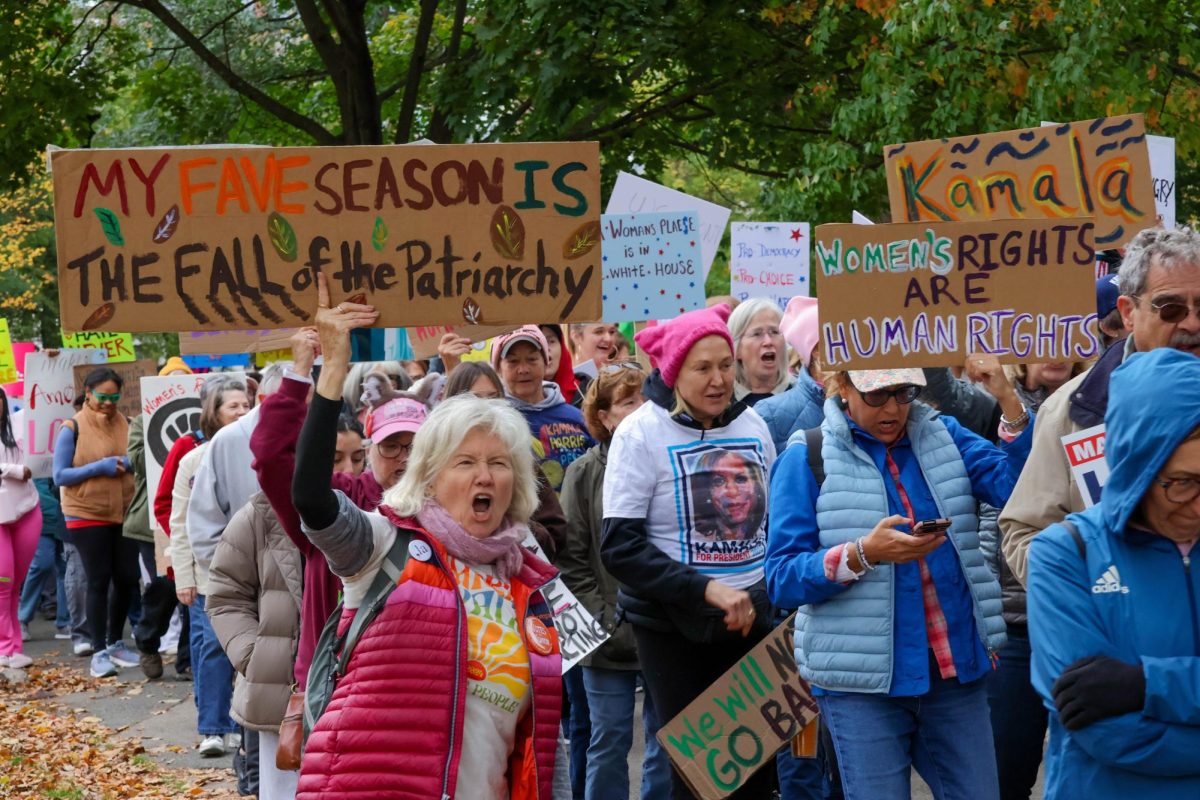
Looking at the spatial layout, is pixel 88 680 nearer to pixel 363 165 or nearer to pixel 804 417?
pixel 804 417

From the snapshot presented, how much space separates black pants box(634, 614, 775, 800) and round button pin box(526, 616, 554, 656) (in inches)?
66.6

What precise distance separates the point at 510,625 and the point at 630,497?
5.72ft

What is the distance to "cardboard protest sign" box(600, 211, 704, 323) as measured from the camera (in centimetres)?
981

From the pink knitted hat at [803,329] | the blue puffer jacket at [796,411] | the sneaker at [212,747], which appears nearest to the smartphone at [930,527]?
the blue puffer jacket at [796,411]

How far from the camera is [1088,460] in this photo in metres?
4.34

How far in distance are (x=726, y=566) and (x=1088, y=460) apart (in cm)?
181

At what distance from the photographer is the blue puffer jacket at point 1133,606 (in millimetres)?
3137

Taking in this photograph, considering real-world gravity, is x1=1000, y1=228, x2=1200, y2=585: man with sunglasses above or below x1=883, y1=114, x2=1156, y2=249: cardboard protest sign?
below

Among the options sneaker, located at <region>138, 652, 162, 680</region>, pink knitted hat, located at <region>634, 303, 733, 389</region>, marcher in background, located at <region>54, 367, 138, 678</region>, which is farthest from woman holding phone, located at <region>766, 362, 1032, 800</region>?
marcher in background, located at <region>54, 367, 138, 678</region>

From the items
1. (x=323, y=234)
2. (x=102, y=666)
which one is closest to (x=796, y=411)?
(x=323, y=234)

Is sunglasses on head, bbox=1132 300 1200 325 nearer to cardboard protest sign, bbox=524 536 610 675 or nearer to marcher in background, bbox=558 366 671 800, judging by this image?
cardboard protest sign, bbox=524 536 610 675

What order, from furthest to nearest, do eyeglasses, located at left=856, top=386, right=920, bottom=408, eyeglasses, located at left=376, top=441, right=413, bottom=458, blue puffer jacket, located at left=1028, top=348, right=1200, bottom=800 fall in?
eyeglasses, located at left=376, top=441, right=413, bottom=458 < eyeglasses, located at left=856, top=386, right=920, bottom=408 < blue puffer jacket, located at left=1028, top=348, right=1200, bottom=800

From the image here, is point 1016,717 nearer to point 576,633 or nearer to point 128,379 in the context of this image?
point 576,633

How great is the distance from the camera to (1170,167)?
8828mm
